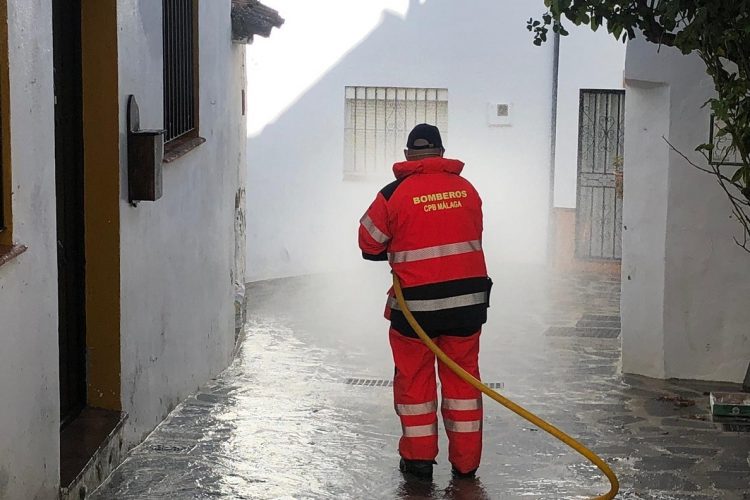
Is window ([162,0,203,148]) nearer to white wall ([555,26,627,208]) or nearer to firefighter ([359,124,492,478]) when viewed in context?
firefighter ([359,124,492,478])

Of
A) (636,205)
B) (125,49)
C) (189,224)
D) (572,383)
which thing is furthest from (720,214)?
(125,49)

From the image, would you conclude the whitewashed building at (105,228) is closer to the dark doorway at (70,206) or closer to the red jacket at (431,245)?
the dark doorway at (70,206)

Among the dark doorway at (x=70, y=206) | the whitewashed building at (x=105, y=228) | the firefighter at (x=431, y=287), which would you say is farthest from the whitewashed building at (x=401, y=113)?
the firefighter at (x=431, y=287)

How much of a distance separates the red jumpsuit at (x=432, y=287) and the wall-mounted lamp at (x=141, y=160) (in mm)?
1227

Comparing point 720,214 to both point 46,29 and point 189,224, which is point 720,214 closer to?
point 189,224

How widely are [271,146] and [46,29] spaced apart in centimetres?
1157

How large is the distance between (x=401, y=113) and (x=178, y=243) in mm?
8990

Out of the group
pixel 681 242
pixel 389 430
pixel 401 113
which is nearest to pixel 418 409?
pixel 389 430

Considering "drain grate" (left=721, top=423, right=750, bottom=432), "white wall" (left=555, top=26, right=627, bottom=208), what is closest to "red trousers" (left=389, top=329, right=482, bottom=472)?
"drain grate" (left=721, top=423, right=750, bottom=432)

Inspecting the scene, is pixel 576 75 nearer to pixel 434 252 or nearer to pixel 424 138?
pixel 424 138

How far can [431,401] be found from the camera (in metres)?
6.40

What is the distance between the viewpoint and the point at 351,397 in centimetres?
864

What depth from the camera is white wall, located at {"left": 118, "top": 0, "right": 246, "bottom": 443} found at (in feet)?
22.1

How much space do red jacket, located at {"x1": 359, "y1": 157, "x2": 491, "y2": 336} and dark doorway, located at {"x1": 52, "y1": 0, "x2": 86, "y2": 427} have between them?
61.7 inches
